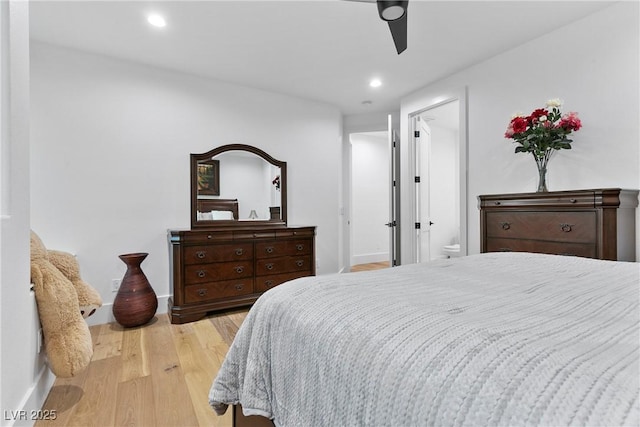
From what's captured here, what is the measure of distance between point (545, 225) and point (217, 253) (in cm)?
269

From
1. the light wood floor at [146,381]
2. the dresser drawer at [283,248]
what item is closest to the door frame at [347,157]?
the dresser drawer at [283,248]

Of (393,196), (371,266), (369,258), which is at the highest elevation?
(393,196)

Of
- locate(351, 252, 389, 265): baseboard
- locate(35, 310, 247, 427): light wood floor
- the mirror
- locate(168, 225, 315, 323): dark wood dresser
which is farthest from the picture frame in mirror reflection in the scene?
locate(351, 252, 389, 265): baseboard

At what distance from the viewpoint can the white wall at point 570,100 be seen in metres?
2.15

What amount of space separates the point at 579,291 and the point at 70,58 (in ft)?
12.5

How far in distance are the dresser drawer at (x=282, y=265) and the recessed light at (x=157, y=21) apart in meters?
2.17

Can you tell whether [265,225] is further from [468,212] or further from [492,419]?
[492,419]

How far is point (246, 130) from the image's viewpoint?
11.8ft

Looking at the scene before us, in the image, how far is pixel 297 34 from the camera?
254 centimetres

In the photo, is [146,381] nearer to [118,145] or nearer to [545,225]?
[118,145]

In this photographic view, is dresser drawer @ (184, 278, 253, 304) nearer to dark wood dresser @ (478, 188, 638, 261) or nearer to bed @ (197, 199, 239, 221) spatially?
bed @ (197, 199, 239, 221)

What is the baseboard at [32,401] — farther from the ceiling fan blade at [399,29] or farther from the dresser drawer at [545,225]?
the dresser drawer at [545,225]

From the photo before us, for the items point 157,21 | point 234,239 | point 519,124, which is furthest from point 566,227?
point 157,21

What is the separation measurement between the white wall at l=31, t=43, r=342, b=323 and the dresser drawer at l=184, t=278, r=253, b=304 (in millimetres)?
491
